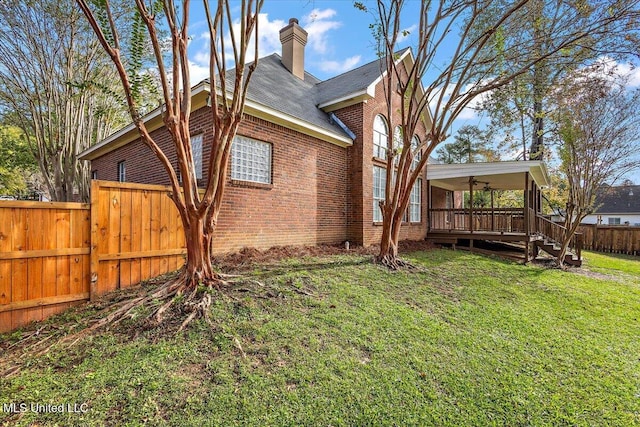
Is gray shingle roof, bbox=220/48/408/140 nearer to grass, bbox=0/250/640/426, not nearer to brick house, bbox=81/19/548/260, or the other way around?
brick house, bbox=81/19/548/260

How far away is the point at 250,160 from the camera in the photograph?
7254mm

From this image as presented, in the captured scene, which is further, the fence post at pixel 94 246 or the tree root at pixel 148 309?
the fence post at pixel 94 246

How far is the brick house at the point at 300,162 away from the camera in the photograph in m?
7.06

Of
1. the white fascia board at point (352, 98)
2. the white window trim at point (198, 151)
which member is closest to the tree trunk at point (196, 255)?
the white window trim at point (198, 151)

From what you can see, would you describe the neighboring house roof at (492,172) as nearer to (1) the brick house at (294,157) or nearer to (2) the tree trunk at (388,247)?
(1) the brick house at (294,157)

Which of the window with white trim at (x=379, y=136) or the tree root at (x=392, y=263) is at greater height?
the window with white trim at (x=379, y=136)

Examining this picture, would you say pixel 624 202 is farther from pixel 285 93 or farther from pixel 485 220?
pixel 285 93

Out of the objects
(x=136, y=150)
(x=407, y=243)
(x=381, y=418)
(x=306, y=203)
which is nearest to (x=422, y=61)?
(x=306, y=203)

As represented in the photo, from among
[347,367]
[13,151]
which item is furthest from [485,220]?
[13,151]

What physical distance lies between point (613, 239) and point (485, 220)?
9.69 meters

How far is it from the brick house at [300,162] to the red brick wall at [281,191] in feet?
0.09

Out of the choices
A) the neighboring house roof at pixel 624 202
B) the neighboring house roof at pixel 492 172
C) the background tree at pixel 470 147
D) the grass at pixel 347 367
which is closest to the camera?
the grass at pixel 347 367

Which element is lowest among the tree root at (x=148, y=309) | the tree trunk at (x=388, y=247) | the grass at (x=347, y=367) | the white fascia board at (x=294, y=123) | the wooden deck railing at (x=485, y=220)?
the grass at (x=347, y=367)

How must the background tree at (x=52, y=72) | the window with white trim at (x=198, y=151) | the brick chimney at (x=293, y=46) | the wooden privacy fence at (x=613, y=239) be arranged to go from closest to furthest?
1. the window with white trim at (x=198, y=151)
2. the background tree at (x=52, y=72)
3. the brick chimney at (x=293, y=46)
4. the wooden privacy fence at (x=613, y=239)
